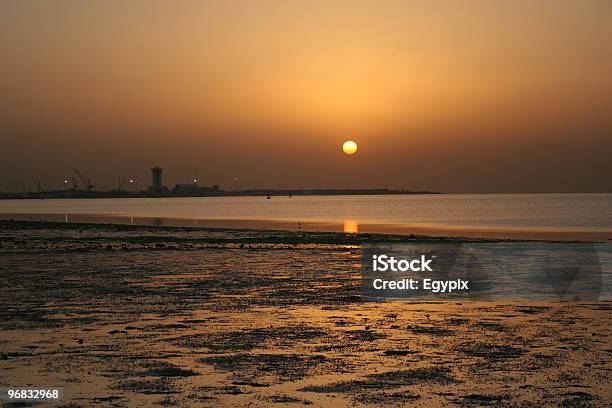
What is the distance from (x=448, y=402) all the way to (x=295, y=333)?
6.31 m

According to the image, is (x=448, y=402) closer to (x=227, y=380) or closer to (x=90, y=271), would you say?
(x=227, y=380)

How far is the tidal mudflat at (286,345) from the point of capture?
461 inches

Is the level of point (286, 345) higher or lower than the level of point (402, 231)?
higher

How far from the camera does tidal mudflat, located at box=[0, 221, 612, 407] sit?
11.7 m

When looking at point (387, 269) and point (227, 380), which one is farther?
point (387, 269)

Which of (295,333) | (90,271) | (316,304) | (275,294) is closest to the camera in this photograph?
(295,333)

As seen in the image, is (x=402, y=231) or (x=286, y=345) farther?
(x=402, y=231)

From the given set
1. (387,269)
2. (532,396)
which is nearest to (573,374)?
(532,396)

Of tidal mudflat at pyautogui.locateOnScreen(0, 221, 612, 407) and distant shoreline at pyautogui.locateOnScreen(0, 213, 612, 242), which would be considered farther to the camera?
distant shoreline at pyautogui.locateOnScreen(0, 213, 612, 242)

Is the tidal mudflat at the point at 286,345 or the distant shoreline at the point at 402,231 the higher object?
the tidal mudflat at the point at 286,345

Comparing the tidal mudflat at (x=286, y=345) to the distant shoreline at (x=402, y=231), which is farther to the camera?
the distant shoreline at (x=402, y=231)

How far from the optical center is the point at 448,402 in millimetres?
11070

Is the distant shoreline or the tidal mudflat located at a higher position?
the tidal mudflat

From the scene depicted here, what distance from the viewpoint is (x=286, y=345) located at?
613 inches
